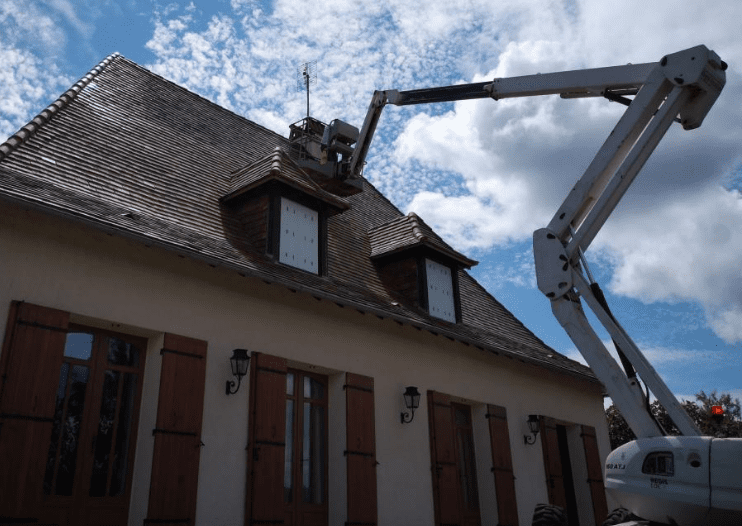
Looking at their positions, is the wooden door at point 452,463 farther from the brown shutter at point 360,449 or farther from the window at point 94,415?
the window at point 94,415

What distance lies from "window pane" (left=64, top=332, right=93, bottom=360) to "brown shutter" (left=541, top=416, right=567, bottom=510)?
8.03m

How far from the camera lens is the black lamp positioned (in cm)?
771

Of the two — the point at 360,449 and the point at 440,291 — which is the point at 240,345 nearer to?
the point at 360,449

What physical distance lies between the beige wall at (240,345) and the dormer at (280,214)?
776 millimetres

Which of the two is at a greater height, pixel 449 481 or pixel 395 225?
pixel 395 225

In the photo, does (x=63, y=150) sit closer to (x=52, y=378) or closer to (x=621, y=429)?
(x=52, y=378)

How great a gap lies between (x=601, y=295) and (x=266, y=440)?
3981 millimetres

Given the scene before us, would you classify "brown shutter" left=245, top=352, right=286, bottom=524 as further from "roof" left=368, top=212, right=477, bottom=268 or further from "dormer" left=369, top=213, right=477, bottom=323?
"roof" left=368, top=212, right=477, bottom=268

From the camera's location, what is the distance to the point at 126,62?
12.2 meters

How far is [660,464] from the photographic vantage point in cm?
565

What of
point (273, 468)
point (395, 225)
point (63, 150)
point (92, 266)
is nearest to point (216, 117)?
point (395, 225)

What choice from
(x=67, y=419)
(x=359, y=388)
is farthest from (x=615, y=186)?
(x=67, y=419)

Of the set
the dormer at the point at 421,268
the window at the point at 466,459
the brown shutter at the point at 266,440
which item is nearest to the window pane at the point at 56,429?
the brown shutter at the point at 266,440

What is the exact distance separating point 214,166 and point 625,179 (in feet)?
21.0
